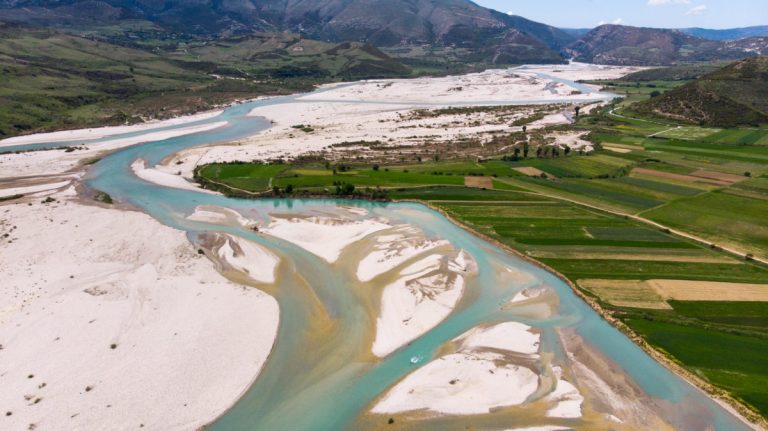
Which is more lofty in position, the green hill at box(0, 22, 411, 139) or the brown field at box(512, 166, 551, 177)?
the green hill at box(0, 22, 411, 139)

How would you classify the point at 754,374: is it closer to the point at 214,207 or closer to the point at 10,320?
the point at 10,320

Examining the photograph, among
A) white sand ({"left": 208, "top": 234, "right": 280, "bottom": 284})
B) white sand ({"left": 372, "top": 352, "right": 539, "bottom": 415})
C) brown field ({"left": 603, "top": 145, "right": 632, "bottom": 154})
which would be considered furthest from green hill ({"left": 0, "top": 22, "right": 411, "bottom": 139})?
brown field ({"left": 603, "top": 145, "right": 632, "bottom": 154})

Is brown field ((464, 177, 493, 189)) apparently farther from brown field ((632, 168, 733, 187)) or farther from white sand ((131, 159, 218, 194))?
white sand ((131, 159, 218, 194))

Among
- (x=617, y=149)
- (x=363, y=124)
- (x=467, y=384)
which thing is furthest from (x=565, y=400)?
(x=363, y=124)

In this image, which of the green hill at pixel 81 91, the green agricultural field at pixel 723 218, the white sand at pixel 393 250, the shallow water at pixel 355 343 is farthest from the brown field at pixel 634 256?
the green hill at pixel 81 91

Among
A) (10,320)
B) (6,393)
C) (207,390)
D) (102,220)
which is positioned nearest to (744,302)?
(207,390)
